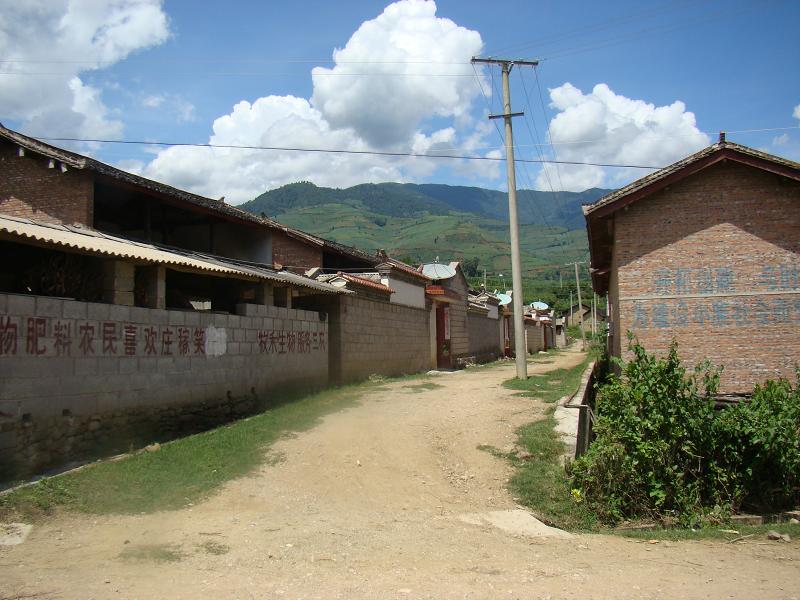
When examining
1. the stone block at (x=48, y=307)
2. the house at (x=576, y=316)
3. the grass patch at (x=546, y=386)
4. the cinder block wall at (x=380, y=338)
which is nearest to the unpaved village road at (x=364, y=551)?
the stone block at (x=48, y=307)

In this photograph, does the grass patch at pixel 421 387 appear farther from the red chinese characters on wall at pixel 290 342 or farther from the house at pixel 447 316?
the house at pixel 447 316

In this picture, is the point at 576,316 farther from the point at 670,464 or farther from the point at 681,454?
the point at 670,464

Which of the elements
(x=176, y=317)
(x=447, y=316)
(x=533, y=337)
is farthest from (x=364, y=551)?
(x=533, y=337)

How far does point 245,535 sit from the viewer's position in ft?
19.7

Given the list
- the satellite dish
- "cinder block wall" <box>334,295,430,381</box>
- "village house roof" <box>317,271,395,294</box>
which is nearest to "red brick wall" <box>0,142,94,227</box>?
"village house roof" <box>317,271,395,294</box>

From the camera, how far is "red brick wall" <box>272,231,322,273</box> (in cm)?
1964

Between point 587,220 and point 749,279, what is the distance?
139 inches

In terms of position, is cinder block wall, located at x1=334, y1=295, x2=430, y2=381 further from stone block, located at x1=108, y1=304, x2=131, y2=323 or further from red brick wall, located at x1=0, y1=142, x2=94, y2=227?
stone block, located at x1=108, y1=304, x2=131, y2=323

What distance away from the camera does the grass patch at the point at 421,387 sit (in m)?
15.5

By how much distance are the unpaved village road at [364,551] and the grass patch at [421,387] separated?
20.7 feet

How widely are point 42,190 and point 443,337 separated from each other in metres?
16.4

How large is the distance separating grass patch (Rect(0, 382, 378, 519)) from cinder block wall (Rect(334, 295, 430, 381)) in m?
6.00

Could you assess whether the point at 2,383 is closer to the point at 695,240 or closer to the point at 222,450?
the point at 222,450

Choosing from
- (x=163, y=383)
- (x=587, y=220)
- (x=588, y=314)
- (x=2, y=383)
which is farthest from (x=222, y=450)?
(x=588, y=314)
